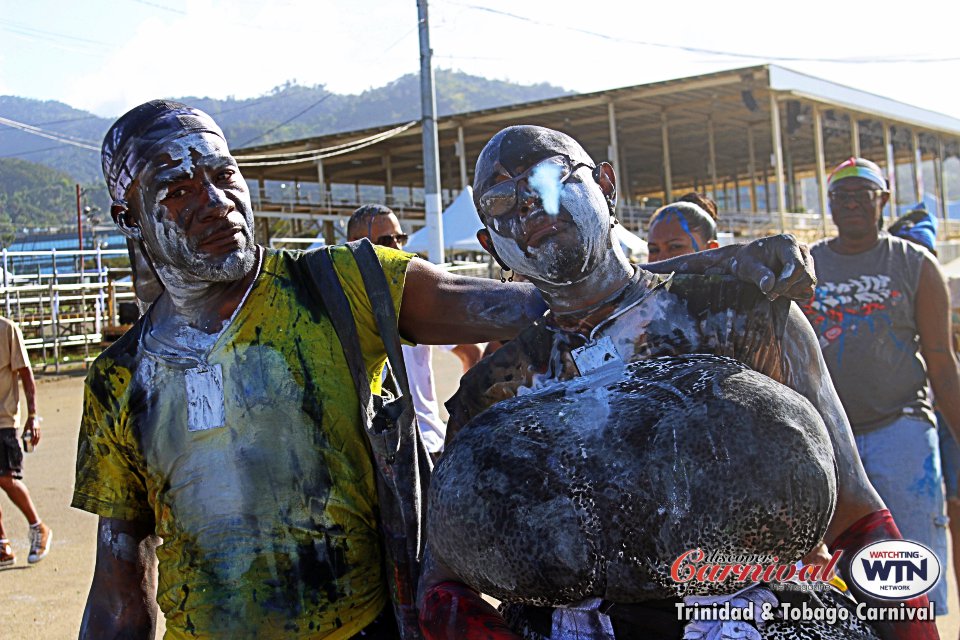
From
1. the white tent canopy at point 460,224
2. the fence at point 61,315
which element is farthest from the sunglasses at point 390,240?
the fence at point 61,315

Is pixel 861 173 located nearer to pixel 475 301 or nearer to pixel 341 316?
pixel 475 301

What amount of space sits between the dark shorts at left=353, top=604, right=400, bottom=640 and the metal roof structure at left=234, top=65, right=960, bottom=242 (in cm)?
1645

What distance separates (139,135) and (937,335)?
10.2ft

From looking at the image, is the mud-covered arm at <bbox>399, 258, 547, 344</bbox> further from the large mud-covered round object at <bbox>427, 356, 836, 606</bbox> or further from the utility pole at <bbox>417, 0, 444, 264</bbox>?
the utility pole at <bbox>417, 0, 444, 264</bbox>

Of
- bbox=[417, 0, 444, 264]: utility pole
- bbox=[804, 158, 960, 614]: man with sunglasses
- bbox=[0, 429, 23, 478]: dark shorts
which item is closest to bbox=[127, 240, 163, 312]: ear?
bbox=[804, 158, 960, 614]: man with sunglasses

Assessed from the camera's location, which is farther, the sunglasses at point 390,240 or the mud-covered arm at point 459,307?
the sunglasses at point 390,240

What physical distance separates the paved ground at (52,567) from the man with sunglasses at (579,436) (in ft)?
9.83

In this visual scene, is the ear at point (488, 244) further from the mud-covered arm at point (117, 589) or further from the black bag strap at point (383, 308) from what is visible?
the mud-covered arm at point (117, 589)

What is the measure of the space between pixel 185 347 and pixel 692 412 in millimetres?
1234

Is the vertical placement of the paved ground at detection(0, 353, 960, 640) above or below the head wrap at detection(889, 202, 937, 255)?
below

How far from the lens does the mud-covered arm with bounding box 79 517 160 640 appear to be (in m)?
2.14

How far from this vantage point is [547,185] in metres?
1.74

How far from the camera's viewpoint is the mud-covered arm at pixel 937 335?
363cm

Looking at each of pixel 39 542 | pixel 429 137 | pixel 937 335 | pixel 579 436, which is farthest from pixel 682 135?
pixel 579 436
